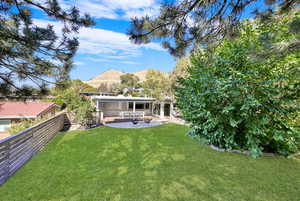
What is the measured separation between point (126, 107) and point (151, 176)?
11962mm

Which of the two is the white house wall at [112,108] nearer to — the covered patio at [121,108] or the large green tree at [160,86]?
the covered patio at [121,108]

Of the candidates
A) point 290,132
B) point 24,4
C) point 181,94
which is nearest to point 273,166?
point 290,132

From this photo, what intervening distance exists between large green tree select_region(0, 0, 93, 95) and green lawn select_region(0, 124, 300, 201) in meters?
2.35

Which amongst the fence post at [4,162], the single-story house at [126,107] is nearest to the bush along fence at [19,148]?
the fence post at [4,162]

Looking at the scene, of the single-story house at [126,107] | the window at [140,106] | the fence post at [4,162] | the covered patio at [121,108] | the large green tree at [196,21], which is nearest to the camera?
the large green tree at [196,21]

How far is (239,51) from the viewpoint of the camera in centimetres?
425

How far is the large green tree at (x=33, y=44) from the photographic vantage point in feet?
7.86

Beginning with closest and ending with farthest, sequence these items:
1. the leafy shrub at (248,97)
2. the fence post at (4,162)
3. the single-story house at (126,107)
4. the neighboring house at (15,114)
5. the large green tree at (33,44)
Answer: the large green tree at (33,44) < the fence post at (4,162) < the leafy shrub at (248,97) < the neighboring house at (15,114) < the single-story house at (126,107)

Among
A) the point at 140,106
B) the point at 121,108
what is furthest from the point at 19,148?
the point at 140,106

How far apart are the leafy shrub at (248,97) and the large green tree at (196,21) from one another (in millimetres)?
566

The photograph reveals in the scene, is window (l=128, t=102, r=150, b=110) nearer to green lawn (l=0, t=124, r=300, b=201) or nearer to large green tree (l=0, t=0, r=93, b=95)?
green lawn (l=0, t=124, r=300, b=201)

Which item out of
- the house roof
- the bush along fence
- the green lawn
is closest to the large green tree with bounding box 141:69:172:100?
the green lawn

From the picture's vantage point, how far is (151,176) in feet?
11.4

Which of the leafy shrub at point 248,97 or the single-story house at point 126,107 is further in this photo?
the single-story house at point 126,107
